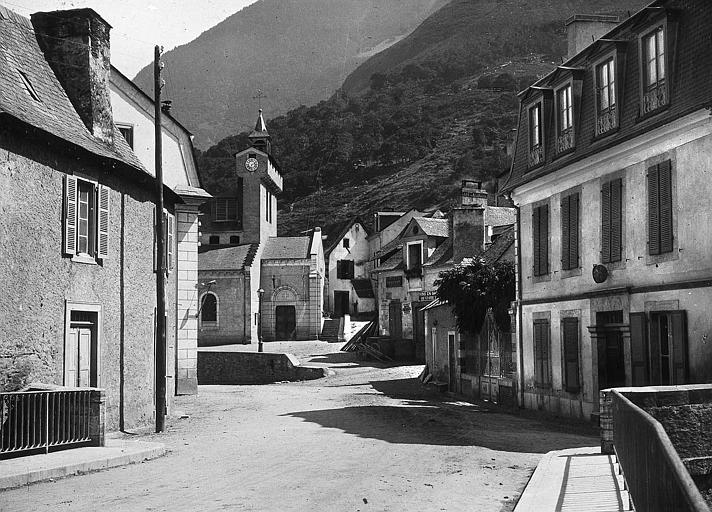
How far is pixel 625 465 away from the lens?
9.39 metres

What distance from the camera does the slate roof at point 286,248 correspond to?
62375 mm

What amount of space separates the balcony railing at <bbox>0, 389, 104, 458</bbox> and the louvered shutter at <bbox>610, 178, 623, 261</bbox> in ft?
37.2

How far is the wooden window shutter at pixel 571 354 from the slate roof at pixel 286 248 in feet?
134

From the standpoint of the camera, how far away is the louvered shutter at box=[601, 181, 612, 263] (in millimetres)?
19938

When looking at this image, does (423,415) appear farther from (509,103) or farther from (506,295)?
(509,103)

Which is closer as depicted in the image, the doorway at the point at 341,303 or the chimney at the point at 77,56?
the chimney at the point at 77,56

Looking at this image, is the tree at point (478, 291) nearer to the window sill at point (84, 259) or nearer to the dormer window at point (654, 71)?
the dormer window at point (654, 71)

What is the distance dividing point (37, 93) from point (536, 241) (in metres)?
13.2

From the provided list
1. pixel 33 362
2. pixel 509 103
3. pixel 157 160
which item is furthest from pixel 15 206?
pixel 509 103

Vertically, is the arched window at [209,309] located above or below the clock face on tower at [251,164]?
below

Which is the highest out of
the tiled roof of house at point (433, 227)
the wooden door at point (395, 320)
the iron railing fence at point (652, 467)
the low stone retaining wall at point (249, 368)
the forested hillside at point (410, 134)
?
the forested hillside at point (410, 134)

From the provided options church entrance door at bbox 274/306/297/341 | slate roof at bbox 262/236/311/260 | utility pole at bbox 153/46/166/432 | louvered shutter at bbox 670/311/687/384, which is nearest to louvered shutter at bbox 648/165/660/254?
louvered shutter at bbox 670/311/687/384

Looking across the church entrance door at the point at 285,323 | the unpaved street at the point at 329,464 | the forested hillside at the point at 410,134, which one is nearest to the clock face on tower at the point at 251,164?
the church entrance door at the point at 285,323

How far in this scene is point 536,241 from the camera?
24.0 m
